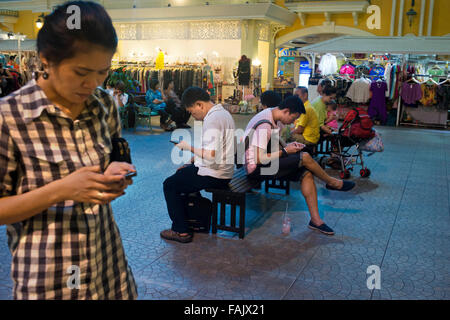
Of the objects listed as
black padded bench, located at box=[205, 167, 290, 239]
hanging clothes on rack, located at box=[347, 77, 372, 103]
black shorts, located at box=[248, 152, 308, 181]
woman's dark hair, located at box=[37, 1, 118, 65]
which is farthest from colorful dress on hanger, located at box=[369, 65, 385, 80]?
woman's dark hair, located at box=[37, 1, 118, 65]

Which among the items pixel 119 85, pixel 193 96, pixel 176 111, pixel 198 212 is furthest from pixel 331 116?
pixel 119 85

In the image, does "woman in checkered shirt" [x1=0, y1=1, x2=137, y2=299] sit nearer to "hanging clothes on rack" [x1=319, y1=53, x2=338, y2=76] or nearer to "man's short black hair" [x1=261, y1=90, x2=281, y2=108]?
"man's short black hair" [x1=261, y1=90, x2=281, y2=108]

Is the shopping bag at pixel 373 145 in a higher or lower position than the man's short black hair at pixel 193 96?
lower

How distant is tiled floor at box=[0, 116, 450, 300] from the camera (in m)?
3.07

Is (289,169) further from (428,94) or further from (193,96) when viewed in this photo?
(428,94)

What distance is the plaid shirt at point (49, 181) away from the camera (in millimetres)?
1062

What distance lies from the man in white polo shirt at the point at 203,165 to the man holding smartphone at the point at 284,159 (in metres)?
0.35

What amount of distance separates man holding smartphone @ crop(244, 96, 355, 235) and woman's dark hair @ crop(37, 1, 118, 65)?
3111mm

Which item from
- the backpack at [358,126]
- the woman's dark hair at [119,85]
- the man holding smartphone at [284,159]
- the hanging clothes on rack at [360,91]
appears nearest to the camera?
the man holding smartphone at [284,159]

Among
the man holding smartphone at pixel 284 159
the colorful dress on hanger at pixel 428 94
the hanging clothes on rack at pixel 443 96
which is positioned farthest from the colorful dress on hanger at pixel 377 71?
the man holding smartphone at pixel 284 159

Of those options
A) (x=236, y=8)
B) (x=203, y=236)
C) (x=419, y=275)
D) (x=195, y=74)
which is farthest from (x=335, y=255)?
(x=236, y=8)

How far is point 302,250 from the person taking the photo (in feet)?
12.4

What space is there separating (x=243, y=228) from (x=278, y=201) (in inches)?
52.6

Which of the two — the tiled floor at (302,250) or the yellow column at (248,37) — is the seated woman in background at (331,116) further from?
the yellow column at (248,37)
